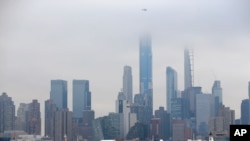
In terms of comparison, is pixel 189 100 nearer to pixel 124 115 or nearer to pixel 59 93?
pixel 124 115

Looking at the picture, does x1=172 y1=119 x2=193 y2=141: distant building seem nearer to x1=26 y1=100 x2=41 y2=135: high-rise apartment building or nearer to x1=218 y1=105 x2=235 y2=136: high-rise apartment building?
x1=218 y1=105 x2=235 y2=136: high-rise apartment building

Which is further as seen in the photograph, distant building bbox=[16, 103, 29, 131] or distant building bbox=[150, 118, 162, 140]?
distant building bbox=[150, 118, 162, 140]

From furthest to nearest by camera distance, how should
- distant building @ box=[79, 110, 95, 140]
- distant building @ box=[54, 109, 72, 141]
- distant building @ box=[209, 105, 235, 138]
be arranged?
distant building @ box=[54, 109, 72, 141]
distant building @ box=[79, 110, 95, 140]
distant building @ box=[209, 105, 235, 138]

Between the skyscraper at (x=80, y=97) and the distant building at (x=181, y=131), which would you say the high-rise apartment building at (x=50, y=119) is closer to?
the skyscraper at (x=80, y=97)

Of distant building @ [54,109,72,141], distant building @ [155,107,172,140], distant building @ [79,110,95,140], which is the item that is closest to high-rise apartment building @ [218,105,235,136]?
distant building @ [155,107,172,140]

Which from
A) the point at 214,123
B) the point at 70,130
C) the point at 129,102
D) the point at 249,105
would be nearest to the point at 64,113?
the point at 70,130

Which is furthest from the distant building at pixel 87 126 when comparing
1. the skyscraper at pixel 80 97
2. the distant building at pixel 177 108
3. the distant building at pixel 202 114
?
the distant building at pixel 202 114

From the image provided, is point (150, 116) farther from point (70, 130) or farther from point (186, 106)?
point (70, 130)
